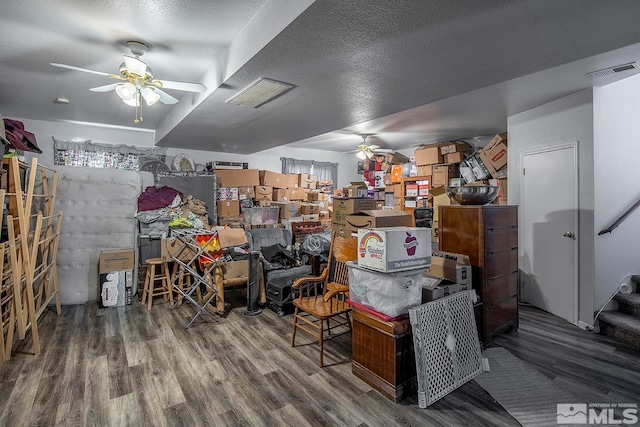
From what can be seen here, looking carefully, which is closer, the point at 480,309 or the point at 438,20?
the point at 438,20

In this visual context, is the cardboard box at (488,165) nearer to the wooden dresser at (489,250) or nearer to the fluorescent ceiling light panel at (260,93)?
the wooden dresser at (489,250)

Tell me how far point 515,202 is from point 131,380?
15.1ft

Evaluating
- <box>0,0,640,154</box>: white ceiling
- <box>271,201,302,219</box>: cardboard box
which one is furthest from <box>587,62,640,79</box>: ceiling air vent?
<box>271,201,302,219</box>: cardboard box

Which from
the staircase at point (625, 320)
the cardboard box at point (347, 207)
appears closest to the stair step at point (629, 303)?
the staircase at point (625, 320)

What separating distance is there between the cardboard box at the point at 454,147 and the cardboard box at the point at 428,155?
12cm

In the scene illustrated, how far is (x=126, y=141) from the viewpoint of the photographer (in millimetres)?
5520

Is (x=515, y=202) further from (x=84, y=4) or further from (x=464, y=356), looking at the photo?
(x=84, y=4)

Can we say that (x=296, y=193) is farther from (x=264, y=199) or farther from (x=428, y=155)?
(x=428, y=155)

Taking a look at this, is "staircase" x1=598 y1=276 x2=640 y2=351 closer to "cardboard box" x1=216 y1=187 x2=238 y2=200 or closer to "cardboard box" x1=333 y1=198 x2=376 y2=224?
"cardboard box" x1=333 y1=198 x2=376 y2=224

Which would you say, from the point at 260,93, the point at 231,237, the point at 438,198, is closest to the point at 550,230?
the point at 438,198

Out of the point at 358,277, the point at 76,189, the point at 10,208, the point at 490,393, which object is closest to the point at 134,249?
the point at 76,189

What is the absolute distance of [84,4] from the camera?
6.71ft

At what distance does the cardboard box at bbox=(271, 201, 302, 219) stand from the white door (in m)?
3.79

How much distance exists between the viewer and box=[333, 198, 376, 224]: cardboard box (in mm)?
3643
